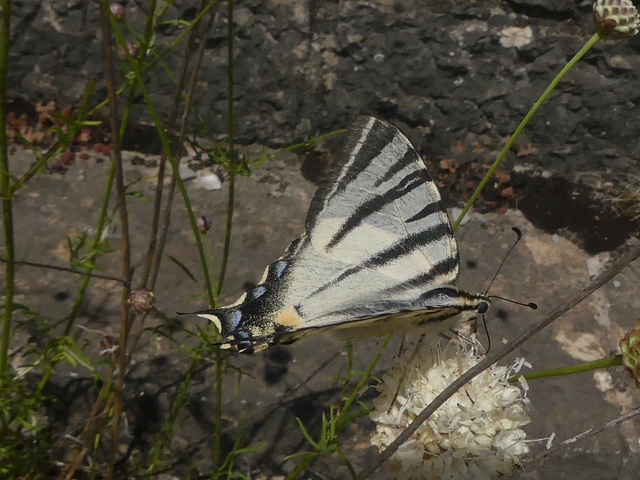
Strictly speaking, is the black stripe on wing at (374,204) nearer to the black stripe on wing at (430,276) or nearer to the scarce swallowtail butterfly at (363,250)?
the scarce swallowtail butterfly at (363,250)

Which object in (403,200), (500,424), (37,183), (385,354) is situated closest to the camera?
(500,424)

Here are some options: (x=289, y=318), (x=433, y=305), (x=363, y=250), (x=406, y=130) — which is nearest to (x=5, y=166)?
(x=289, y=318)

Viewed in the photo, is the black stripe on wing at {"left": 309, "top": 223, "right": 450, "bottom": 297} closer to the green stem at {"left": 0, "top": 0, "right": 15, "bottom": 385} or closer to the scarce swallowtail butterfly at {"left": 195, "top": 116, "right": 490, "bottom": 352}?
A: the scarce swallowtail butterfly at {"left": 195, "top": 116, "right": 490, "bottom": 352}

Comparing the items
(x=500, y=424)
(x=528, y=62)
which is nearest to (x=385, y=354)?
(x=500, y=424)

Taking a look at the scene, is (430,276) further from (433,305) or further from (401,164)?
(401,164)

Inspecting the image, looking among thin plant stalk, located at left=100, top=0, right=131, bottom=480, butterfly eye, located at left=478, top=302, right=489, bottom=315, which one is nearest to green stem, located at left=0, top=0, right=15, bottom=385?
thin plant stalk, located at left=100, top=0, right=131, bottom=480

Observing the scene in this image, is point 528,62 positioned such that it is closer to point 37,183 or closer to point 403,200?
point 403,200
